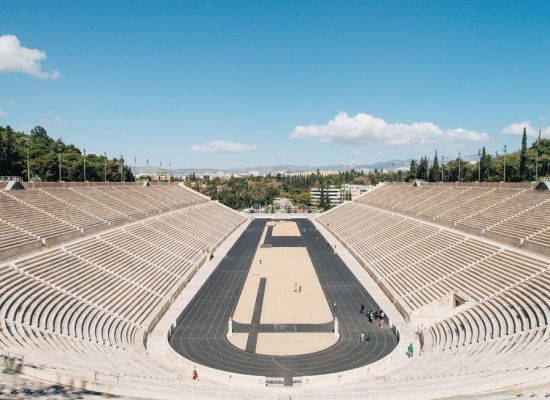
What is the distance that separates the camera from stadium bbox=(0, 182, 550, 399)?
1455 cm

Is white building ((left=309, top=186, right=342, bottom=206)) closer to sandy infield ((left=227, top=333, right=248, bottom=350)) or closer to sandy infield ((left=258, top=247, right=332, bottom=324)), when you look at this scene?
sandy infield ((left=258, top=247, right=332, bottom=324))

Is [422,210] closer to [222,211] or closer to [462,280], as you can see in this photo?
[462,280]

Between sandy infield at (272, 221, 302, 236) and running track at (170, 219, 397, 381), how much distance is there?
77.0 feet

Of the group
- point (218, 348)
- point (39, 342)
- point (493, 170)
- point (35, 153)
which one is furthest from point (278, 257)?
point (493, 170)

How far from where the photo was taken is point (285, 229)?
66.8 meters

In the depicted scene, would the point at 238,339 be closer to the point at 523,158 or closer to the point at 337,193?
A: the point at 523,158

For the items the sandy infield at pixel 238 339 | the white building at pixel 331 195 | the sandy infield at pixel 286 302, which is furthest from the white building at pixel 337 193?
the sandy infield at pixel 238 339

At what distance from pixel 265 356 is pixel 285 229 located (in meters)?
46.6

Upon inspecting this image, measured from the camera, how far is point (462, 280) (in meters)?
26.5

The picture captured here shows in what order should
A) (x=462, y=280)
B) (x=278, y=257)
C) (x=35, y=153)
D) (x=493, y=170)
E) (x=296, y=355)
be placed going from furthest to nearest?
(x=493, y=170), (x=35, y=153), (x=278, y=257), (x=462, y=280), (x=296, y=355)

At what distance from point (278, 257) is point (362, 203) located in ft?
109

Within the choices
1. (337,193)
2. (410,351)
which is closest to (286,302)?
(410,351)

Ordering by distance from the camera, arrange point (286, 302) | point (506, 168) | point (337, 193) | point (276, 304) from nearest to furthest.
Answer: point (276, 304), point (286, 302), point (506, 168), point (337, 193)

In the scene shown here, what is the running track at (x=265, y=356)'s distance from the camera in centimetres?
1930
